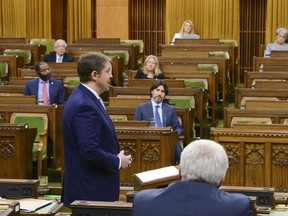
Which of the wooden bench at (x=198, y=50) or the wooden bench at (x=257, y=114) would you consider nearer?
the wooden bench at (x=257, y=114)

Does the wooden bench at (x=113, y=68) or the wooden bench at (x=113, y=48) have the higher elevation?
the wooden bench at (x=113, y=48)

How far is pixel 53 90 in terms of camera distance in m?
7.14

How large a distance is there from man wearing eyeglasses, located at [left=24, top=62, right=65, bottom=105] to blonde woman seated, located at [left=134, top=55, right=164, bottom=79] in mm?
1014

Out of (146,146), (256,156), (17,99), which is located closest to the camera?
(256,156)

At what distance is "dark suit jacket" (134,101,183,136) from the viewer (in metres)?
6.14

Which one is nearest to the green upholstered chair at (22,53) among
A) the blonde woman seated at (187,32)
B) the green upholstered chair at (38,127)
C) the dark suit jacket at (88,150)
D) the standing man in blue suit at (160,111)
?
the blonde woman seated at (187,32)

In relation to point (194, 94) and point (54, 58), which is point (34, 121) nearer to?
point (194, 94)

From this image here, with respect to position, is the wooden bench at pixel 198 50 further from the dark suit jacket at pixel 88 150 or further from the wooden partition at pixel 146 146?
the dark suit jacket at pixel 88 150

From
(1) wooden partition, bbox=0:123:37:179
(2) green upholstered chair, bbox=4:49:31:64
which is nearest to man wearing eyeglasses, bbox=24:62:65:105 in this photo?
(1) wooden partition, bbox=0:123:37:179

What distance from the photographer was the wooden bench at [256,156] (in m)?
5.36


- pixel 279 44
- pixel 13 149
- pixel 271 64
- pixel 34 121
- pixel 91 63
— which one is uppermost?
pixel 91 63

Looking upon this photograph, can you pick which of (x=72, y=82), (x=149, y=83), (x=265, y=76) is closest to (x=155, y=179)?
(x=149, y=83)

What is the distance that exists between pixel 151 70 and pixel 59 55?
169 centimetres

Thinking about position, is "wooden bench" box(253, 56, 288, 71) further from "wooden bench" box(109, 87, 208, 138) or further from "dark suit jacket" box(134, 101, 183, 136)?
"dark suit jacket" box(134, 101, 183, 136)
